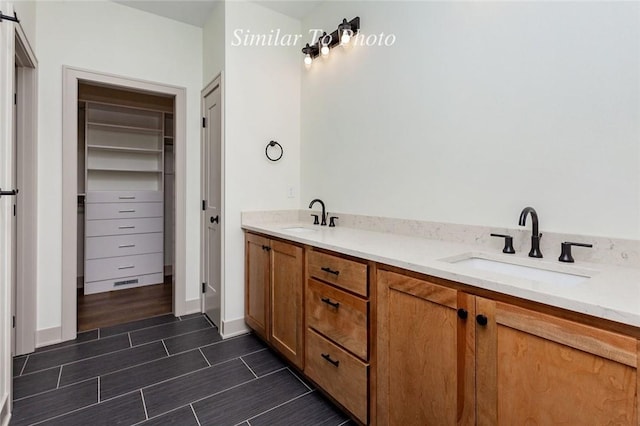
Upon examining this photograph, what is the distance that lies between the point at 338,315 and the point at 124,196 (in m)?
3.35

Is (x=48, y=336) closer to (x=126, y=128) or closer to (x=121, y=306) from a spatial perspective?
(x=121, y=306)

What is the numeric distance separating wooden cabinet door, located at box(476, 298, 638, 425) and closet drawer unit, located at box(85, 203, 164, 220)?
3973 millimetres

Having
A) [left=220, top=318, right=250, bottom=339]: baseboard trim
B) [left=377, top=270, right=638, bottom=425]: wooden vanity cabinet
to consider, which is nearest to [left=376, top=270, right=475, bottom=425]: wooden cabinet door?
[left=377, top=270, right=638, bottom=425]: wooden vanity cabinet

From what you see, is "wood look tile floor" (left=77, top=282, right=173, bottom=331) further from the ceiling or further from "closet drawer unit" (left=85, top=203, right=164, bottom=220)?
the ceiling

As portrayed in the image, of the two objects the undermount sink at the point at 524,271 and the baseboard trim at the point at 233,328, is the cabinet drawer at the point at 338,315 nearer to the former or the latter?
the undermount sink at the point at 524,271

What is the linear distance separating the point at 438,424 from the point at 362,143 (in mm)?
1732

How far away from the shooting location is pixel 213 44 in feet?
9.31

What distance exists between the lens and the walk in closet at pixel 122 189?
3.68 meters

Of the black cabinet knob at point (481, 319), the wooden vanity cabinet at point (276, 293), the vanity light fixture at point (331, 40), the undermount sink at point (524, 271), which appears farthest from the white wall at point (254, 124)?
the black cabinet knob at point (481, 319)

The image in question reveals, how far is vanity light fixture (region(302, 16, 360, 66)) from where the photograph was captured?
7.64 ft

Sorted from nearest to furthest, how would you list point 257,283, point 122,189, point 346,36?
1. point 346,36
2. point 257,283
3. point 122,189

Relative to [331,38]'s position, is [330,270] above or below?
below

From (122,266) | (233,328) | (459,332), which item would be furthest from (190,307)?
(459,332)

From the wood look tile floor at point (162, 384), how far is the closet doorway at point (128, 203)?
0.59 metres
